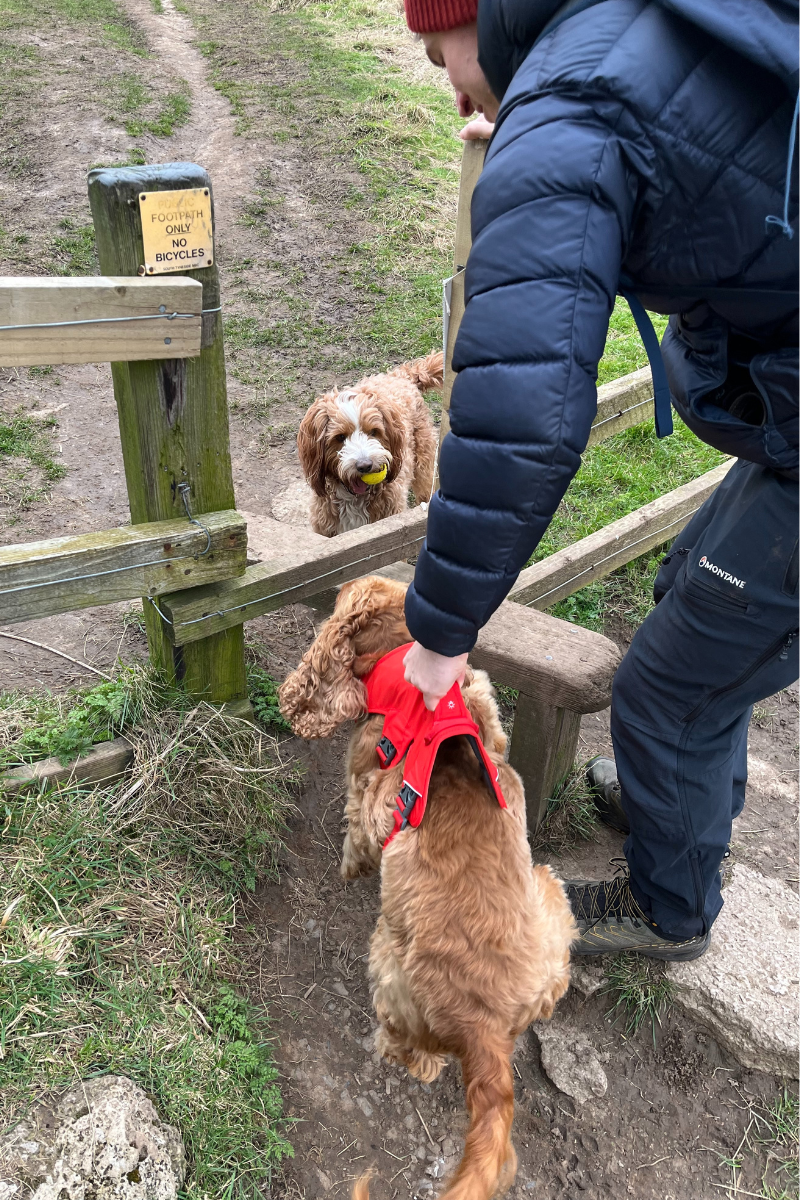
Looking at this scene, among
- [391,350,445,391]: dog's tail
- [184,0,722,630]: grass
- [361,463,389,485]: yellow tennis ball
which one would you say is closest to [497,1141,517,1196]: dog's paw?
[184,0,722,630]: grass

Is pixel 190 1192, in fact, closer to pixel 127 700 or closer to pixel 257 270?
pixel 127 700

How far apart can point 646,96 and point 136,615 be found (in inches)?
126

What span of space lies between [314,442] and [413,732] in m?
2.74

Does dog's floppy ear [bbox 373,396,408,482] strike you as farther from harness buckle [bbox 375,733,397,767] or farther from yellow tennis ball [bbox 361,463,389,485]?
harness buckle [bbox 375,733,397,767]

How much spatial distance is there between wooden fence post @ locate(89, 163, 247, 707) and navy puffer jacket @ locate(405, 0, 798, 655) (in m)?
1.09

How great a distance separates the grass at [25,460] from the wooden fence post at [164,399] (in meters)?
2.42

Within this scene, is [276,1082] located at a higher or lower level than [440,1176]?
higher

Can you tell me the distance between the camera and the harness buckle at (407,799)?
2.33 meters

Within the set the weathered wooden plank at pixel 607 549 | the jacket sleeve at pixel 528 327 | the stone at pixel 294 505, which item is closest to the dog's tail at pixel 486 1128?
the jacket sleeve at pixel 528 327

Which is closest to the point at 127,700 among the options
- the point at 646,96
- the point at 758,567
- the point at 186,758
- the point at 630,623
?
the point at 186,758

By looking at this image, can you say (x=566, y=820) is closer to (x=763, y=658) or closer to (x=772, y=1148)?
(x=772, y=1148)

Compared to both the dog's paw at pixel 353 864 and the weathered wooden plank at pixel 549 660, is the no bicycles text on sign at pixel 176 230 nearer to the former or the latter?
the weathered wooden plank at pixel 549 660

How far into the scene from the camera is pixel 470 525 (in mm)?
1697

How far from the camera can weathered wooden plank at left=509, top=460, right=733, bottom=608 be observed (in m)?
3.46
